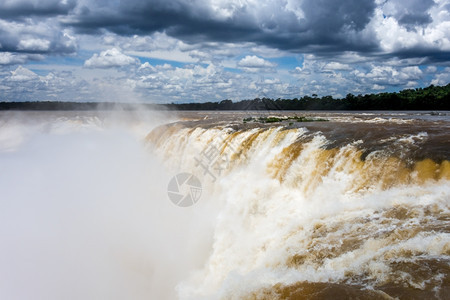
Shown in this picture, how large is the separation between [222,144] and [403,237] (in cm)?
1194

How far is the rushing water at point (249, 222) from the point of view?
575 centimetres

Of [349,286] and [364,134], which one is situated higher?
[364,134]

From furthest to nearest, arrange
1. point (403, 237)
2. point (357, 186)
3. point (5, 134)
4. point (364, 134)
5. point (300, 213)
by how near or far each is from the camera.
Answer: point (5, 134), point (364, 134), point (300, 213), point (357, 186), point (403, 237)

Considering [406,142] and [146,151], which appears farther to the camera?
[146,151]

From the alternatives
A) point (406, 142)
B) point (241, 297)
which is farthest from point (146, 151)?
point (241, 297)

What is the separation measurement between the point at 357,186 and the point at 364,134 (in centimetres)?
451

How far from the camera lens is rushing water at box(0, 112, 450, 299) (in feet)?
18.9

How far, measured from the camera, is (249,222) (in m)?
11.3

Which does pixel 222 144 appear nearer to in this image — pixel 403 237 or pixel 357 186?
pixel 357 186

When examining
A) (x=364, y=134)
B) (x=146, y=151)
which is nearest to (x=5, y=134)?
(x=146, y=151)

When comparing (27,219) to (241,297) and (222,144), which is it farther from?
(241,297)

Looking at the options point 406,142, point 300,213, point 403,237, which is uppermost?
point 406,142

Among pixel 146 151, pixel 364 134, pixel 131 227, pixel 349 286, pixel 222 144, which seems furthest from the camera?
pixel 146 151

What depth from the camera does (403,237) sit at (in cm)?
616
